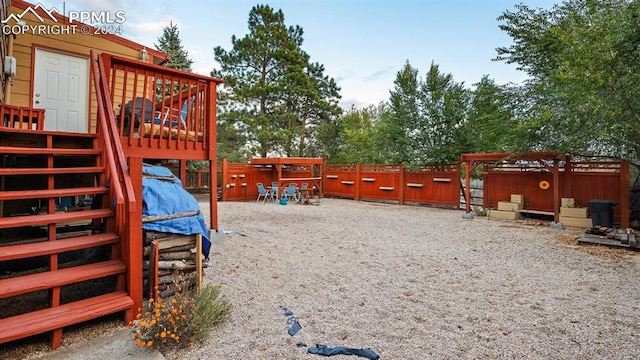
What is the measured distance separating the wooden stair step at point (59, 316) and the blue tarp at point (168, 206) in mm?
603

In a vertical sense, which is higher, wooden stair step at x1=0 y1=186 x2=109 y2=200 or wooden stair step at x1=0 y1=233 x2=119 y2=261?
wooden stair step at x1=0 y1=186 x2=109 y2=200

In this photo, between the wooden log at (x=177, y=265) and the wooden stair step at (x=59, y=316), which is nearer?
the wooden stair step at (x=59, y=316)

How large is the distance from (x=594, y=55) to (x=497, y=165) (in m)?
4.55

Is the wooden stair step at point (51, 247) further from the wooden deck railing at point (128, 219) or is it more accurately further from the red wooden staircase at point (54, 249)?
the wooden deck railing at point (128, 219)

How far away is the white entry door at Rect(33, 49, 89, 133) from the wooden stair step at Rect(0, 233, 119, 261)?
398cm

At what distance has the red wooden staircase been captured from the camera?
6.39 feet

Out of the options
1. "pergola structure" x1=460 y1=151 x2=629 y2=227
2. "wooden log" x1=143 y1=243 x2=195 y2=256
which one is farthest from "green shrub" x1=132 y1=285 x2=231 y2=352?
"pergola structure" x1=460 y1=151 x2=629 y2=227

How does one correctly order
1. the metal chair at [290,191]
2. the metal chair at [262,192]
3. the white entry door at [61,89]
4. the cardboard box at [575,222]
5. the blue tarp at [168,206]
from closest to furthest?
the blue tarp at [168,206]
the white entry door at [61,89]
the cardboard box at [575,222]
the metal chair at [290,191]
the metal chair at [262,192]

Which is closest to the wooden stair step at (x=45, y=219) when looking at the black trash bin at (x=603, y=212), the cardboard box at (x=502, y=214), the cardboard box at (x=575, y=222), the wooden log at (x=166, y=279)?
the wooden log at (x=166, y=279)

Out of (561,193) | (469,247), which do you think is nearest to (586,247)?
(469,247)

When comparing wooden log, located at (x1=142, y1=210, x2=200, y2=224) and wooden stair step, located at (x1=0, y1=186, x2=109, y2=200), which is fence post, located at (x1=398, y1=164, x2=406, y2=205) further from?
wooden stair step, located at (x1=0, y1=186, x2=109, y2=200)

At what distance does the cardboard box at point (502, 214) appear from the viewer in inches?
332

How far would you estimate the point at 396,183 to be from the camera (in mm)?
11938

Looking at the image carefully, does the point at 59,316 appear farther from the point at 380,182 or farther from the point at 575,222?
the point at 380,182
